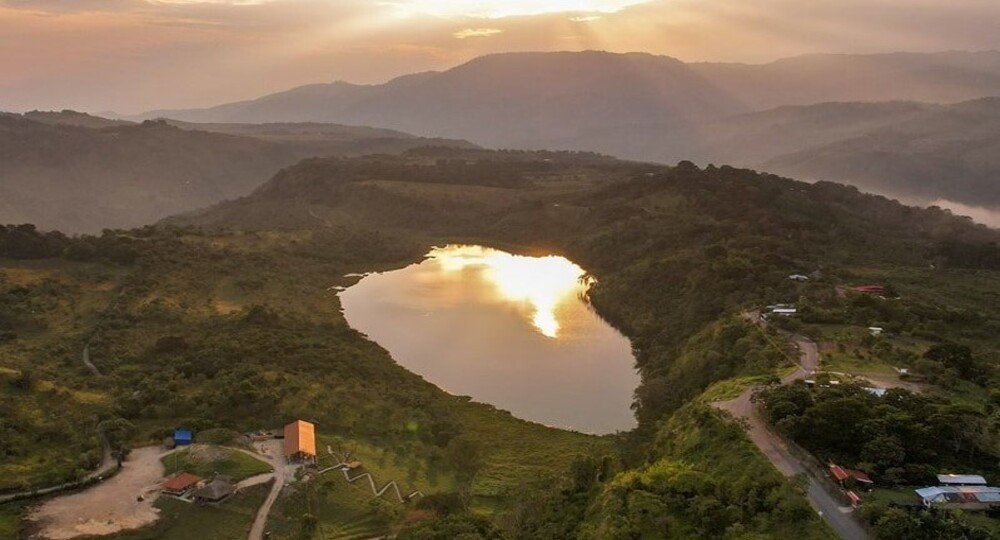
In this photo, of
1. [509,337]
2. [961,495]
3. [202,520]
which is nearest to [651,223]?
[509,337]

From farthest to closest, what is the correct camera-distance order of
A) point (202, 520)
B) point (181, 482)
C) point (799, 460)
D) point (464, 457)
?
point (464, 457) → point (181, 482) → point (202, 520) → point (799, 460)

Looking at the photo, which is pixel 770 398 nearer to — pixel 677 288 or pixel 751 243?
pixel 677 288

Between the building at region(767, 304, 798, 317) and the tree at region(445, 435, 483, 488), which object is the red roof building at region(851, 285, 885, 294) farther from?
the tree at region(445, 435, 483, 488)

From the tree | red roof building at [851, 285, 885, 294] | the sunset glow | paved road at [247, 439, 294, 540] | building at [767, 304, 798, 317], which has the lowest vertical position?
the sunset glow

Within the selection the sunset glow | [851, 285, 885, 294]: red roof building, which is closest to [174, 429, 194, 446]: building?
the sunset glow

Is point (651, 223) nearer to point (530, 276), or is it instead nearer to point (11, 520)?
point (530, 276)

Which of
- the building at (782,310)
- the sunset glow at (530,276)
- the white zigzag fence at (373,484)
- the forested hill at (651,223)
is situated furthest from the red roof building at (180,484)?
the building at (782,310)
